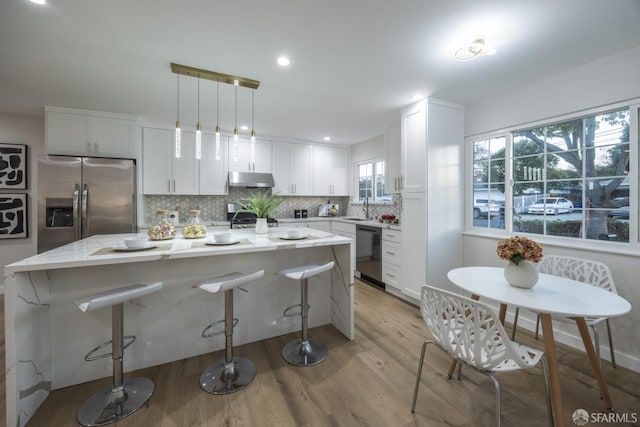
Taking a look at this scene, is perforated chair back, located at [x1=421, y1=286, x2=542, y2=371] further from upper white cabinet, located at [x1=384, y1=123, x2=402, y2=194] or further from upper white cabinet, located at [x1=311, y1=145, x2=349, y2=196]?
upper white cabinet, located at [x1=311, y1=145, x2=349, y2=196]

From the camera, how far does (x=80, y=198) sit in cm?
316

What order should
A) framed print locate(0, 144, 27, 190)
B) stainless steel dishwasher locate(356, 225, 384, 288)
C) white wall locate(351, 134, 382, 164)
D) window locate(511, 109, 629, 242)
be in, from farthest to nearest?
1. white wall locate(351, 134, 382, 164)
2. stainless steel dishwasher locate(356, 225, 384, 288)
3. framed print locate(0, 144, 27, 190)
4. window locate(511, 109, 629, 242)

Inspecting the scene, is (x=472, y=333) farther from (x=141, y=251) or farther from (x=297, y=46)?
(x=297, y=46)

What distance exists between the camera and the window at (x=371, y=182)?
15.5 feet

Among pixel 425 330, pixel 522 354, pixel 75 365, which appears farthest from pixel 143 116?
pixel 522 354

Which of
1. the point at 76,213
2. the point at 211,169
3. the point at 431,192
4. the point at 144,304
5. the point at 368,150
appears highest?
the point at 368,150

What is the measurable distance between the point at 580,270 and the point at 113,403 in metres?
3.50

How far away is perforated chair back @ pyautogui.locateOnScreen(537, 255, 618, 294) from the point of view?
194 centimetres

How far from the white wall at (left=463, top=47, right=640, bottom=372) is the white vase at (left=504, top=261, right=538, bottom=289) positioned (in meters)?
1.10

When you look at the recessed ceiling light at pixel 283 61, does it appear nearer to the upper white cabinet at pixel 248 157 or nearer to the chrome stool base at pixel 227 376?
the upper white cabinet at pixel 248 157

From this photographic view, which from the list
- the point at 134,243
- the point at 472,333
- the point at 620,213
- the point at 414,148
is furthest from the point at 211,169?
the point at 620,213

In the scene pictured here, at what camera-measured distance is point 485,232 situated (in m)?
3.04

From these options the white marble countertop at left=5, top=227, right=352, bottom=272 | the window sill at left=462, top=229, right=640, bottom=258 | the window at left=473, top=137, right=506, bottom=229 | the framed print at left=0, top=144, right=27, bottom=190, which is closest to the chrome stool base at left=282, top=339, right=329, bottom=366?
the white marble countertop at left=5, top=227, right=352, bottom=272

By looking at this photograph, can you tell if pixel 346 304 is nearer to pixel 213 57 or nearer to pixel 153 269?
pixel 153 269
